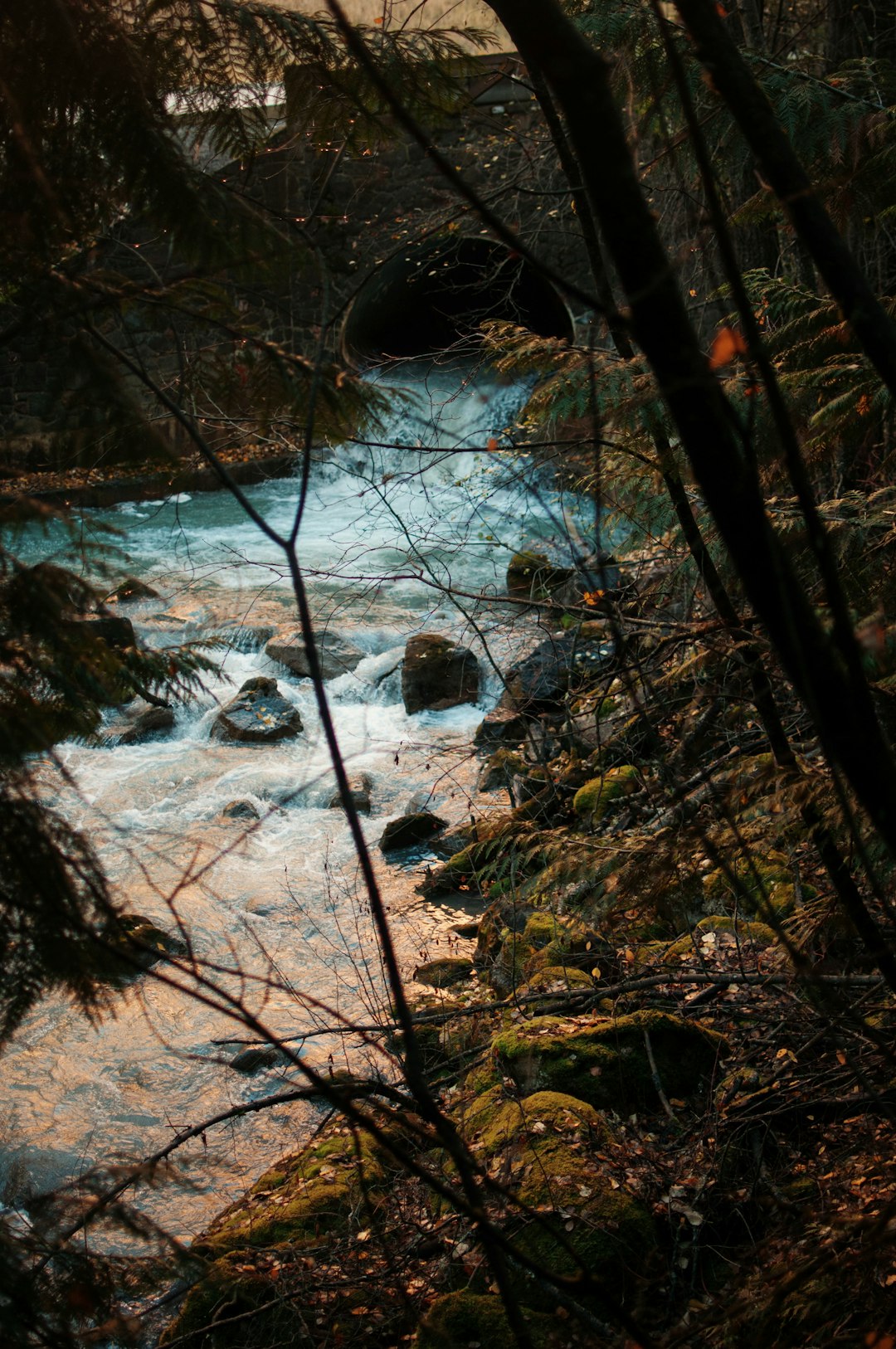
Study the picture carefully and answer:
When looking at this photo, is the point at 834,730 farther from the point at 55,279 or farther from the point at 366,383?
the point at 55,279

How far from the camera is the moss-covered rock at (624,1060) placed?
11.6ft

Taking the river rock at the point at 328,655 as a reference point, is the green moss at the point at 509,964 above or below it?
below

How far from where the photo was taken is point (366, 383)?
89.8 inches

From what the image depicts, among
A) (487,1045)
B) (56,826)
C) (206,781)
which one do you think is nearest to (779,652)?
(56,826)

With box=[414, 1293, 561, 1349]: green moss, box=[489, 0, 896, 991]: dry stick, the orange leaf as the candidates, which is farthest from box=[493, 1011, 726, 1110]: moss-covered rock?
the orange leaf

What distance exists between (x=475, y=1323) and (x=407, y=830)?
15.5 ft

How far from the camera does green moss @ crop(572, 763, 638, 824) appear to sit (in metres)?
5.54

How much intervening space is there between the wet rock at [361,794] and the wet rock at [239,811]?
583 millimetres

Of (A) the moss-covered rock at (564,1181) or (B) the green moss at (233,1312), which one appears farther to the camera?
(B) the green moss at (233,1312)

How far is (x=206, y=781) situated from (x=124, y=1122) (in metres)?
3.73

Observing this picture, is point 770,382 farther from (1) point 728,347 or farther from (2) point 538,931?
(2) point 538,931

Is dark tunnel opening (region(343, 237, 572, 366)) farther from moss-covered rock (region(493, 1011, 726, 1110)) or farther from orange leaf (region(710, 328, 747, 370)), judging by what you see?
orange leaf (region(710, 328, 747, 370))

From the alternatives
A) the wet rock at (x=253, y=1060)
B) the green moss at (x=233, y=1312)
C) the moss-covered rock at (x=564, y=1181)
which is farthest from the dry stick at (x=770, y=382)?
the wet rock at (x=253, y=1060)

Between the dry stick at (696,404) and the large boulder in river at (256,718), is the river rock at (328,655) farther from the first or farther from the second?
the dry stick at (696,404)
